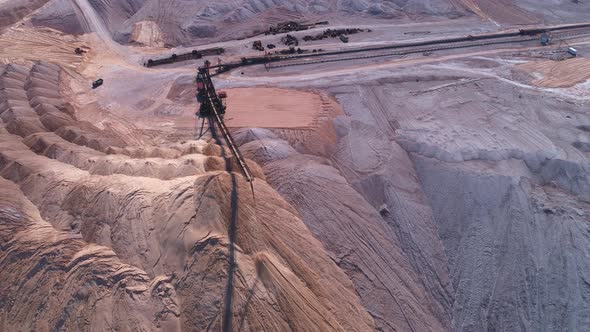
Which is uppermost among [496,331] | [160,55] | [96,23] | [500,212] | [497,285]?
[96,23]

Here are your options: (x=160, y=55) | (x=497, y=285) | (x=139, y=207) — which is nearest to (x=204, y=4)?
(x=160, y=55)

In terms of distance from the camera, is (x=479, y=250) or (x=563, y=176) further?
(x=563, y=176)

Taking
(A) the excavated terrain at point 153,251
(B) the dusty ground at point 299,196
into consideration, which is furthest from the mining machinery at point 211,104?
(A) the excavated terrain at point 153,251

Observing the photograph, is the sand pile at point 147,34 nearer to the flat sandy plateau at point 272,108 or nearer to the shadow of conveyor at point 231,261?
the flat sandy plateau at point 272,108

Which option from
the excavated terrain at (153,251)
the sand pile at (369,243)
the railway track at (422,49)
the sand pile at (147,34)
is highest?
the sand pile at (147,34)

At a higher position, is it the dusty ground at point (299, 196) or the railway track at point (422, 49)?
the railway track at point (422, 49)

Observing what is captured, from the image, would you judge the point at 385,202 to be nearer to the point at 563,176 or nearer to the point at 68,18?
the point at 563,176

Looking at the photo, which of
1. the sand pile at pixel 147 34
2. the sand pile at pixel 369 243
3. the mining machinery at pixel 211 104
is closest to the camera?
the sand pile at pixel 369 243

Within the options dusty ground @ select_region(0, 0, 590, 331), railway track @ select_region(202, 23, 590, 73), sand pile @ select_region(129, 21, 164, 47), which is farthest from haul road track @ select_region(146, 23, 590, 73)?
sand pile @ select_region(129, 21, 164, 47)
